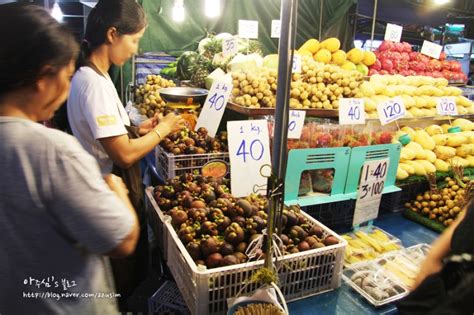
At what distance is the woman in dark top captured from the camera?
672 mm

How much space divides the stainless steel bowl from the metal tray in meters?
1.64

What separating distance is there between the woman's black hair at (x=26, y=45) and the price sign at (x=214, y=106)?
153 centimetres

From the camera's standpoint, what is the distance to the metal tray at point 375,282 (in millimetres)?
1501

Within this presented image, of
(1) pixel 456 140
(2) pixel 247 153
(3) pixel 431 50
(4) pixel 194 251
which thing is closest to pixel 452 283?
(4) pixel 194 251

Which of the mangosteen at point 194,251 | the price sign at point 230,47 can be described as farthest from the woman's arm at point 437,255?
the price sign at point 230,47

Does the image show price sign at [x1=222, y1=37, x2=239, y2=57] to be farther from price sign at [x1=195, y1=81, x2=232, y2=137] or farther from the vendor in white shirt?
the vendor in white shirt

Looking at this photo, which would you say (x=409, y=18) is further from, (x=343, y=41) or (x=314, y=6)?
(x=314, y=6)

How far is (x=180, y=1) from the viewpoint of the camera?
4746 millimetres

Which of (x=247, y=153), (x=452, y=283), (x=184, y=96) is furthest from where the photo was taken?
(x=184, y=96)

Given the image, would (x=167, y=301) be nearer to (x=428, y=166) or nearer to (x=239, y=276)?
(x=239, y=276)

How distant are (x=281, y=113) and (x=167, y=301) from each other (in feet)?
4.67

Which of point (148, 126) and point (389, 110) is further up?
point (389, 110)

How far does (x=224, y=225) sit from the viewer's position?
5.32 ft

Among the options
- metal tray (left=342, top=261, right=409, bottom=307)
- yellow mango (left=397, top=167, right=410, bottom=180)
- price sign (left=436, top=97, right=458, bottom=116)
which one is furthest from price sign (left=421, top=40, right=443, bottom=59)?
metal tray (left=342, top=261, right=409, bottom=307)
